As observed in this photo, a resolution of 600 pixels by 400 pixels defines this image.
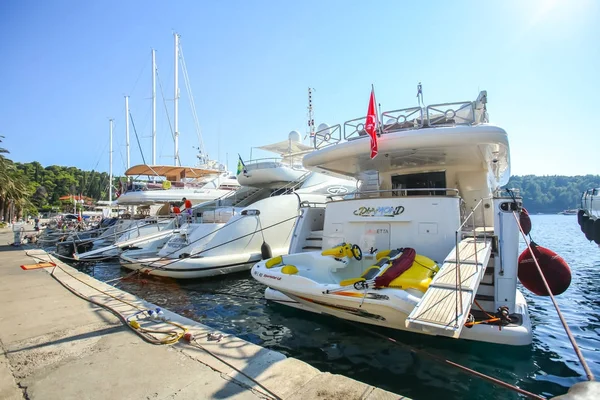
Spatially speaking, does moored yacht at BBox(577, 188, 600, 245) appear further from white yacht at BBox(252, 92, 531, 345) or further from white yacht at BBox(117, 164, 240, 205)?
white yacht at BBox(117, 164, 240, 205)

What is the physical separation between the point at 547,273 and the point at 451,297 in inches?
154

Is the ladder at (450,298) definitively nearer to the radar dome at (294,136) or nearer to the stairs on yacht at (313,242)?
the stairs on yacht at (313,242)

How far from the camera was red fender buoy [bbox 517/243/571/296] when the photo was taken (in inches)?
256

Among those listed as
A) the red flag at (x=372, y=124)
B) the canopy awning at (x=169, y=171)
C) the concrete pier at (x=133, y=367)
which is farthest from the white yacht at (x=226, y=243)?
the canopy awning at (x=169, y=171)

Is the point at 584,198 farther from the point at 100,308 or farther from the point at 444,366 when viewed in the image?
the point at 100,308

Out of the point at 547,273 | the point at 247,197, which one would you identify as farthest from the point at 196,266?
the point at 247,197

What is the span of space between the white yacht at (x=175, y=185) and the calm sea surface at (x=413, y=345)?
1411 centimetres

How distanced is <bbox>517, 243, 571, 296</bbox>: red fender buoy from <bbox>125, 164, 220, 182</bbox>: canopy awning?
910 inches

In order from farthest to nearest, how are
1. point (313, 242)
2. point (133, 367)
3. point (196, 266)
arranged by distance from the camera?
1. point (196, 266)
2. point (313, 242)
3. point (133, 367)

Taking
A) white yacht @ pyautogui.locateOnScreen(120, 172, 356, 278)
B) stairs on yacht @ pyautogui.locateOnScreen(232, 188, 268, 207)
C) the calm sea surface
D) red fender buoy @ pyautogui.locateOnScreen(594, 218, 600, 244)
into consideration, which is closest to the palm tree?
stairs on yacht @ pyautogui.locateOnScreen(232, 188, 268, 207)

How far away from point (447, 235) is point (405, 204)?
94 cm

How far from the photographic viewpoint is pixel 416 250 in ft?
20.8

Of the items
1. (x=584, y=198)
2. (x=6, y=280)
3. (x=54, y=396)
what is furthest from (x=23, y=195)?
(x=584, y=198)

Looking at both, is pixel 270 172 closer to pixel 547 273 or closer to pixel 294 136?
pixel 294 136
